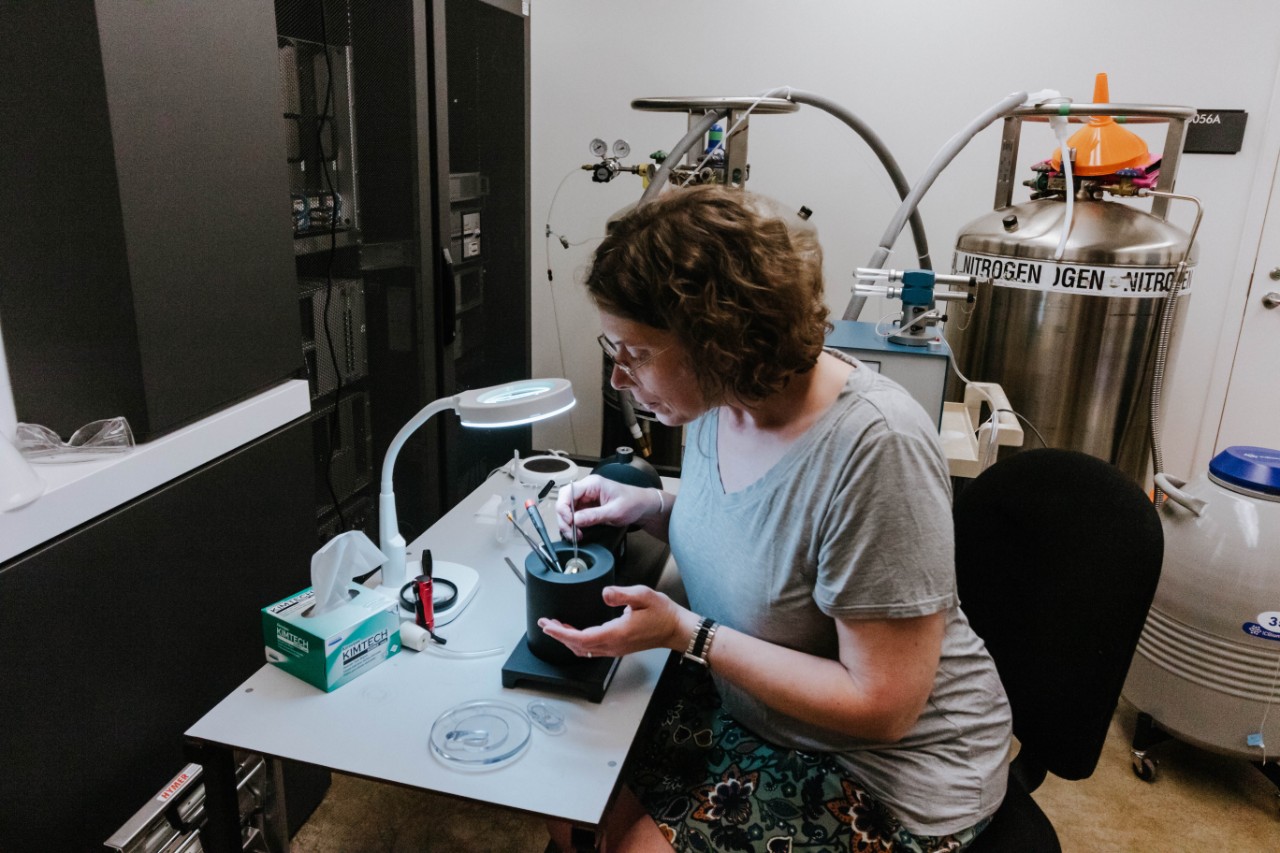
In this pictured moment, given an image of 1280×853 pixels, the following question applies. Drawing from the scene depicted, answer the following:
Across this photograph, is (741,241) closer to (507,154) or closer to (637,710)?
(637,710)

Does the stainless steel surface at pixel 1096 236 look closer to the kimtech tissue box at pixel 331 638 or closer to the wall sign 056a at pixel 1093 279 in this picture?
the wall sign 056a at pixel 1093 279

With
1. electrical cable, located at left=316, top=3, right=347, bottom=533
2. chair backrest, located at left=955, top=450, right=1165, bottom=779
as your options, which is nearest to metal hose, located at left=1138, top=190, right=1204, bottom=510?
chair backrest, located at left=955, top=450, right=1165, bottom=779

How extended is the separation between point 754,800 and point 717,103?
5.75 ft

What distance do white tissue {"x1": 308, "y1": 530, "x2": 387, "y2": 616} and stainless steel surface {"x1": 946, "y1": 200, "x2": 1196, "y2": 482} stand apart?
1.88 m

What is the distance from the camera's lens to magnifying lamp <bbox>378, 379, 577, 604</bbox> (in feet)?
3.36

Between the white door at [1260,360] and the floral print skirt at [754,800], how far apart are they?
2533 mm

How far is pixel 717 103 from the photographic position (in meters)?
2.18

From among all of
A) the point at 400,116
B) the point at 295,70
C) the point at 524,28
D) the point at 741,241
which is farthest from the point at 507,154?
the point at 741,241

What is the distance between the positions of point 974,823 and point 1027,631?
0.26 metres

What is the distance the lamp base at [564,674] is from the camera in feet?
3.23

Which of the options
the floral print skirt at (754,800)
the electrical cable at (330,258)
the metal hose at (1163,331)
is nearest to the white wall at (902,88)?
the metal hose at (1163,331)

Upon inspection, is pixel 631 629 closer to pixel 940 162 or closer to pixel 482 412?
pixel 482 412

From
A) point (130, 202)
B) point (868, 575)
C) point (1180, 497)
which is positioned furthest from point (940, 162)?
point (130, 202)

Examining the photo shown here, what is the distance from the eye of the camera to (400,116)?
74.9 inches
